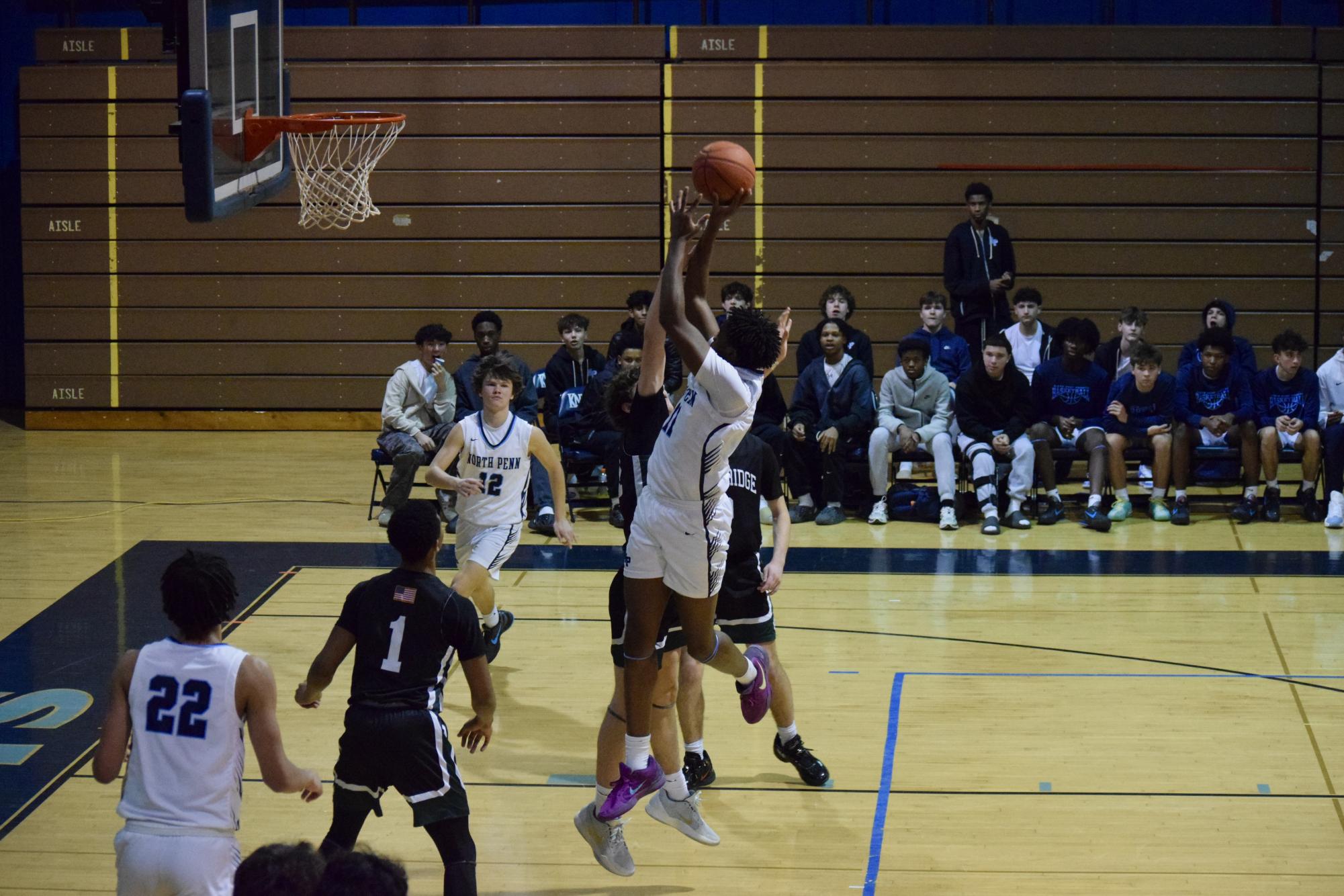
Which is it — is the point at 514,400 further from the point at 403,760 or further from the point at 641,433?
the point at 403,760

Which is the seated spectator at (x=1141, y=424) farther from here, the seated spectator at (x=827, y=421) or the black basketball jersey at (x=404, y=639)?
the black basketball jersey at (x=404, y=639)

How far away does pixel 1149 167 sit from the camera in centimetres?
1425

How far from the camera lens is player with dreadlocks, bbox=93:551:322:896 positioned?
366cm

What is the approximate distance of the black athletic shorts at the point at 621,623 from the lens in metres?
5.33

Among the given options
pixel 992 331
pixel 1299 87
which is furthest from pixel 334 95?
pixel 1299 87

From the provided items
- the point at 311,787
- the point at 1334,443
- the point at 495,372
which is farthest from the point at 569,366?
the point at 311,787

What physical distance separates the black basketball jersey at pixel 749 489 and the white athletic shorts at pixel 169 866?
2.45 metres

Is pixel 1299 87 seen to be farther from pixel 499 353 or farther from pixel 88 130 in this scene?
pixel 88 130

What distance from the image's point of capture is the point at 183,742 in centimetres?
374

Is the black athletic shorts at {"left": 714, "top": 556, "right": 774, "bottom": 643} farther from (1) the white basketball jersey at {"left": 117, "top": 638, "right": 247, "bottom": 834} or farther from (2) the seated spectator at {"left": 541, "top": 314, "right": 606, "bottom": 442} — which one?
(2) the seated spectator at {"left": 541, "top": 314, "right": 606, "bottom": 442}

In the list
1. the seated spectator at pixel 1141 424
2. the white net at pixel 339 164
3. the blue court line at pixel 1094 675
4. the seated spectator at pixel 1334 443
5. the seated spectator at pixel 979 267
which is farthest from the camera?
the seated spectator at pixel 979 267

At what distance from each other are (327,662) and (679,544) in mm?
1240

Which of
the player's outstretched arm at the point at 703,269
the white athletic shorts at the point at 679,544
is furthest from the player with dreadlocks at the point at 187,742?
the player's outstretched arm at the point at 703,269

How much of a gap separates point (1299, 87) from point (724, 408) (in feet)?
37.0
